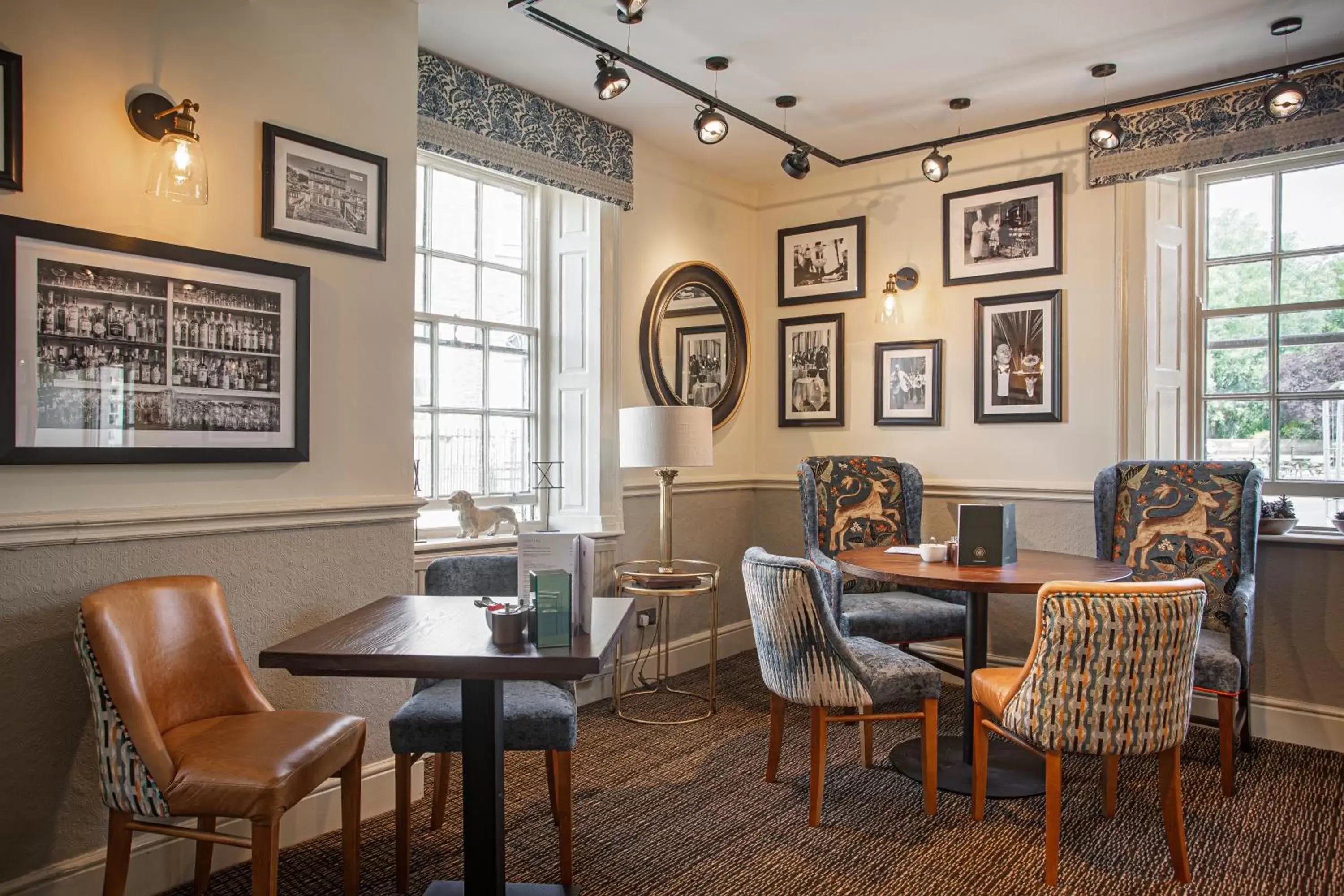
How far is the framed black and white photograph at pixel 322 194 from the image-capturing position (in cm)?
264

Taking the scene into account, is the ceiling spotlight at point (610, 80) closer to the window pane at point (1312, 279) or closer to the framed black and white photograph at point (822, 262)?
the framed black and white photograph at point (822, 262)

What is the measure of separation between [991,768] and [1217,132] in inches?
111

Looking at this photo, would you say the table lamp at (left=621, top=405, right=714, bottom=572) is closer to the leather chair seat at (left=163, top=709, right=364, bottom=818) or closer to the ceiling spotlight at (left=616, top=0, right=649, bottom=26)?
the ceiling spotlight at (left=616, top=0, right=649, bottom=26)

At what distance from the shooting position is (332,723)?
7.45 feet

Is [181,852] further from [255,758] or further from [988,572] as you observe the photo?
[988,572]

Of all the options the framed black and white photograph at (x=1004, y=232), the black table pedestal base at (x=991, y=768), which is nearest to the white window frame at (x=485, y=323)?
the black table pedestal base at (x=991, y=768)

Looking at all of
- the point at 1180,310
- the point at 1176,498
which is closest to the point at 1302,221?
the point at 1180,310

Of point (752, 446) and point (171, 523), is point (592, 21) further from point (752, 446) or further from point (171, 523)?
point (752, 446)

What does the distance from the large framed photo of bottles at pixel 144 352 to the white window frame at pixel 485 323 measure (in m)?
0.77

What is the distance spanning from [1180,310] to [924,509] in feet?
4.95

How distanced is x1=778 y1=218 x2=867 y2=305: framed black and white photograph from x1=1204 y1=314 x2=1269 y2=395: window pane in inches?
66.8

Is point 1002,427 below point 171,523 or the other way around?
the other way around

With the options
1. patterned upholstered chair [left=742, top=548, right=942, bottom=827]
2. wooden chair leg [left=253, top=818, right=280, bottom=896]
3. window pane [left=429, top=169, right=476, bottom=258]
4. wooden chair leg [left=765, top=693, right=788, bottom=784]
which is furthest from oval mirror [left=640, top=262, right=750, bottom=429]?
wooden chair leg [left=253, top=818, right=280, bottom=896]

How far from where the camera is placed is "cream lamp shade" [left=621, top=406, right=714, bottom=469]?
12.5ft
